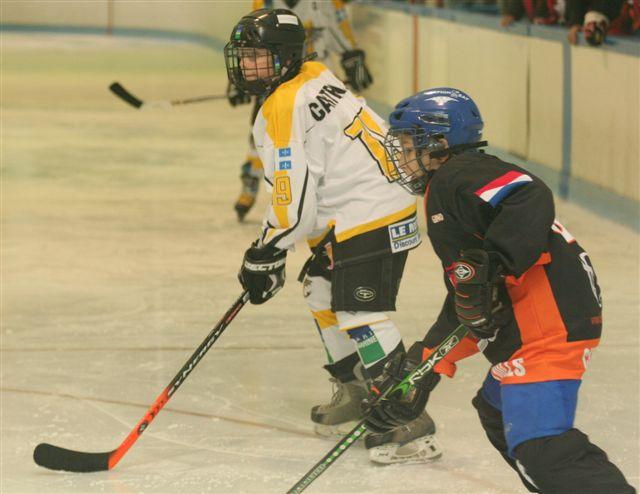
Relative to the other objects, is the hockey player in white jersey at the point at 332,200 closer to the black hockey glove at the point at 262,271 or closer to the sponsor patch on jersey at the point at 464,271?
the black hockey glove at the point at 262,271

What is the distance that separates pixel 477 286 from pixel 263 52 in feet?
4.13

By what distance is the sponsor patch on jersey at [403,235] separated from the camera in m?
3.35

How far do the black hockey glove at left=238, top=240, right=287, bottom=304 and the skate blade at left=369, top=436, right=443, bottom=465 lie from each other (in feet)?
1.58

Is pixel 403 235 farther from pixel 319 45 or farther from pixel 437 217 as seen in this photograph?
pixel 319 45

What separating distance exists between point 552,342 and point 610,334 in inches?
85.6

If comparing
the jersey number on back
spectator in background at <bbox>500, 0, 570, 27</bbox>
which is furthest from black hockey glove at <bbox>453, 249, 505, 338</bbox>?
spectator in background at <bbox>500, 0, 570, 27</bbox>

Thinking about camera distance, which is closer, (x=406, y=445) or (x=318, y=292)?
(x=406, y=445)

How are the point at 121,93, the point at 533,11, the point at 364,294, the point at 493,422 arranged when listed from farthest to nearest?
1. the point at 533,11
2. the point at 121,93
3. the point at 364,294
4. the point at 493,422

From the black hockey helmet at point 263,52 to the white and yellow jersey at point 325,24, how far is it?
→ 3.05m

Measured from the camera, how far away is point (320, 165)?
335 cm

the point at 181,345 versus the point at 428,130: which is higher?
the point at 428,130

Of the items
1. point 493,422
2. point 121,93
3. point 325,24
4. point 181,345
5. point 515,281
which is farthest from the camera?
point 325,24

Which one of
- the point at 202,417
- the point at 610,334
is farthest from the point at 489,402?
the point at 610,334

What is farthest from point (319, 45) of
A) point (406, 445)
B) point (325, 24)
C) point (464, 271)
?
point (464, 271)
